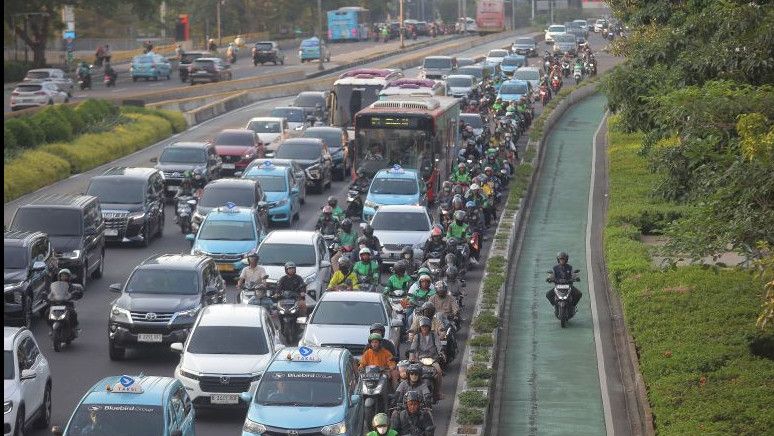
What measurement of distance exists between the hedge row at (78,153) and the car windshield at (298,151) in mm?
6924

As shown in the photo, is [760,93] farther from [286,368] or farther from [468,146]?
[468,146]

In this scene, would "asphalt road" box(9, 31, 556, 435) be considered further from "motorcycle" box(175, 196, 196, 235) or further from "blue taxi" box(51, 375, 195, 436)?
"blue taxi" box(51, 375, 195, 436)

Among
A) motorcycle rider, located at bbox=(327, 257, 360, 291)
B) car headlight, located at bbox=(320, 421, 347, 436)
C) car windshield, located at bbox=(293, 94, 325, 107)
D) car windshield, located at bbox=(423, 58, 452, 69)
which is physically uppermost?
car windshield, located at bbox=(423, 58, 452, 69)

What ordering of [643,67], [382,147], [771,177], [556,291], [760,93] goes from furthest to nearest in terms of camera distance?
[382,147] → [643,67] → [556,291] → [760,93] → [771,177]

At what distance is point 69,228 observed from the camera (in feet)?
104

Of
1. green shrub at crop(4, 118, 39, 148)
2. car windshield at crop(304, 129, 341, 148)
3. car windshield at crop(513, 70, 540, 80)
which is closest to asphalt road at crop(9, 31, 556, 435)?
green shrub at crop(4, 118, 39, 148)

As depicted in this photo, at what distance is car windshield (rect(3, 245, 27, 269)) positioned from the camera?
27797mm

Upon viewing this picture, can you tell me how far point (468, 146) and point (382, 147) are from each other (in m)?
6.10

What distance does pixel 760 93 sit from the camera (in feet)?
71.5

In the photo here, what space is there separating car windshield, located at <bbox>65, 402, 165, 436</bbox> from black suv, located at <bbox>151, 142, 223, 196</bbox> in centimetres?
2573

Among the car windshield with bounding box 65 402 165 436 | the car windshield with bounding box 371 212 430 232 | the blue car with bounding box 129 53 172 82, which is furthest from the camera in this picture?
the blue car with bounding box 129 53 172 82

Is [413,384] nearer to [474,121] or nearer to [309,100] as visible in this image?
[474,121]

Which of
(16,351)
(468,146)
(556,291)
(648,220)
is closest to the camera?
(16,351)

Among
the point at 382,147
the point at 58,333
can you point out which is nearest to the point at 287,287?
the point at 58,333
